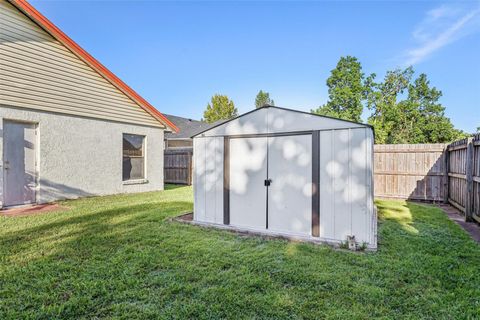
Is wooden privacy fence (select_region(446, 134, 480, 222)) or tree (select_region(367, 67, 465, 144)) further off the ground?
tree (select_region(367, 67, 465, 144))

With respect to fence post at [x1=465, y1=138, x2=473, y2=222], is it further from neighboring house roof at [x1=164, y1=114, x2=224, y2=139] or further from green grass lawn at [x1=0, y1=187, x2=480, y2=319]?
neighboring house roof at [x1=164, y1=114, x2=224, y2=139]

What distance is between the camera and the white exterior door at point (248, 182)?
4.77 meters

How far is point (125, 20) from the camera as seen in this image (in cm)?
1046

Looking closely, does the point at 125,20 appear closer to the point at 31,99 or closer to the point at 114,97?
the point at 114,97

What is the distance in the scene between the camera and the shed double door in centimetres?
439

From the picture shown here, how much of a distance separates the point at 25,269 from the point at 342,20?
1241 cm

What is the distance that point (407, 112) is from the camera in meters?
25.1

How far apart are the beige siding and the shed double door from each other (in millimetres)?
5962

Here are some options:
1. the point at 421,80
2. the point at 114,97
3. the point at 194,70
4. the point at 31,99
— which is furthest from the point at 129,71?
the point at 421,80

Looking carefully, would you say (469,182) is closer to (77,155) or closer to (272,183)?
(272,183)

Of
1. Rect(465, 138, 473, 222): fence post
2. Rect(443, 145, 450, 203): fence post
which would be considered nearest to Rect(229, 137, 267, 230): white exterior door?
Rect(465, 138, 473, 222): fence post

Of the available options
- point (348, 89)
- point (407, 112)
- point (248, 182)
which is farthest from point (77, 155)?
point (407, 112)

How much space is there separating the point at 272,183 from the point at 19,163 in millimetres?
6731

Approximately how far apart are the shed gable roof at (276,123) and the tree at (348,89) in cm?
2243
